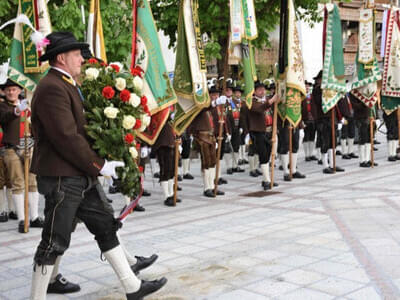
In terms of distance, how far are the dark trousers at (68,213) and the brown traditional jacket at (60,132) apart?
87 millimetres

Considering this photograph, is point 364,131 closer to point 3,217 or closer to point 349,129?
point 349,129

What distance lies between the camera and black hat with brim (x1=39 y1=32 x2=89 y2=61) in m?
3.69

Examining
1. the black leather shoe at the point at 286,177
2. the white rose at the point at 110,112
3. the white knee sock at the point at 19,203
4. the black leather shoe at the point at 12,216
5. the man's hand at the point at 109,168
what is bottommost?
the black leather shoe at the point at 12,216

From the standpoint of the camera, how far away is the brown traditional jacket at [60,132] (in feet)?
11.6

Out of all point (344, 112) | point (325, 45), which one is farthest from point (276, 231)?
point (344, 112)

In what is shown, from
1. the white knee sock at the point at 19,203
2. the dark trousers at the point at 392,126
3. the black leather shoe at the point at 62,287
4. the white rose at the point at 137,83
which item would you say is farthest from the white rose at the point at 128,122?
the dark trousers at the point at 392,126

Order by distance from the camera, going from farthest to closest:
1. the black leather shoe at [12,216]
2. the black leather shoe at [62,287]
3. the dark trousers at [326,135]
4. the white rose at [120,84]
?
the dark trousers at [326,135] < the black leather shoe at [12,216] < the black leather shoe at [62,287] < the white rose at [120,84]

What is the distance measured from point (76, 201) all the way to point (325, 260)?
2524 mm

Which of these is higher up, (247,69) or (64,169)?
(247,69)

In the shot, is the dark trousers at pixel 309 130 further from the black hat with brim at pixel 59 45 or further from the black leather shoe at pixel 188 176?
the black hat with brim at pixel 59 45

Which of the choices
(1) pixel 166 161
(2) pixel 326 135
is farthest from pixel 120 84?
(2) pixel 326 135

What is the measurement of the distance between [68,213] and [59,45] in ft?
4.01

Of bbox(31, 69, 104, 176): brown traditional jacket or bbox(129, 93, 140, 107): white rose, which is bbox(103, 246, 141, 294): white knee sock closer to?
bbox(31, 69, 104, 176): brown traditional jacket

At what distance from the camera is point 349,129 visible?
45.6 feet
